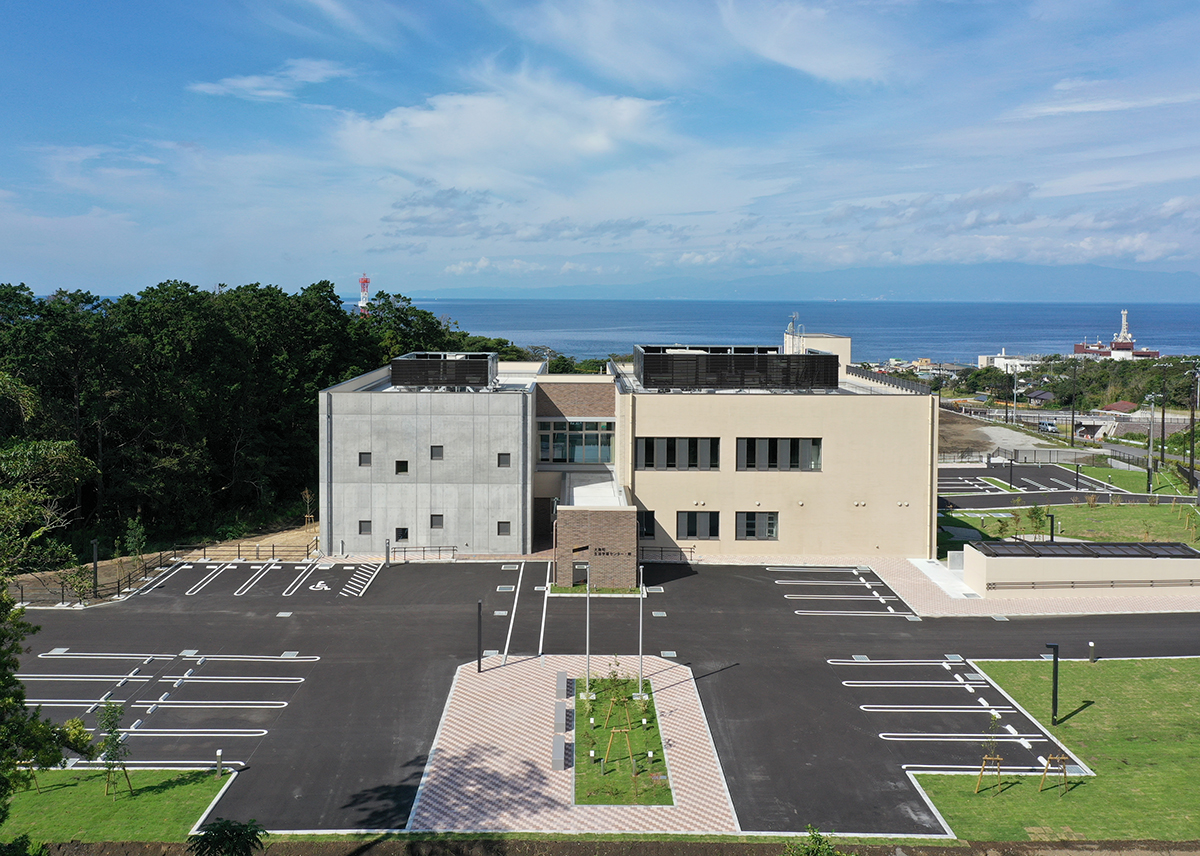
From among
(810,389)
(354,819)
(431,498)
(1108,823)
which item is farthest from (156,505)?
(1108,823)

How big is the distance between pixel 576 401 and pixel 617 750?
22608 millimetres

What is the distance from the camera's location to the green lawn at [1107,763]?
55.7 feet

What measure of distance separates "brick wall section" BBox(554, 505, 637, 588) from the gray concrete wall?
4618 millimetres

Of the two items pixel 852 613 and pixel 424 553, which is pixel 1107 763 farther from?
pixel 424 553

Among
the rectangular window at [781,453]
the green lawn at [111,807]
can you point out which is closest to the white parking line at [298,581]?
the green lawn at [111,807]

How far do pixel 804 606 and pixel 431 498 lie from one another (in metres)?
15.7

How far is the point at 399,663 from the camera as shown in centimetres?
2488

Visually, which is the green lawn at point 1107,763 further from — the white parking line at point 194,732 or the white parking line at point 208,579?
the white parking line at point 208,579

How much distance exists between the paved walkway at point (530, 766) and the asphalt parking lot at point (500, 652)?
51 cm

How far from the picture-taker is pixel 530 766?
19.1 meters

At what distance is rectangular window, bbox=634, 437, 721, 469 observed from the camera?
117 feet

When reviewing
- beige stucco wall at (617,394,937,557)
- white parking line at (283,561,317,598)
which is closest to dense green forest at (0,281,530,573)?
white parking line at (283,561,317,598)

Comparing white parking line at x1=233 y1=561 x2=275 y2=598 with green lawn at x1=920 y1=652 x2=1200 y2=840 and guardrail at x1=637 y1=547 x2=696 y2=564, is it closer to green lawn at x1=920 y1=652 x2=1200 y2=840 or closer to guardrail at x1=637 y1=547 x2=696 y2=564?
guardrail at x1=637 y1=547 x2=696 y2=564

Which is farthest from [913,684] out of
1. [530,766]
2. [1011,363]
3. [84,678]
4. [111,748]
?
[1011,363]
